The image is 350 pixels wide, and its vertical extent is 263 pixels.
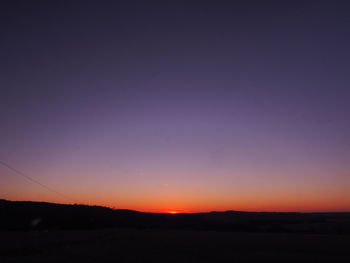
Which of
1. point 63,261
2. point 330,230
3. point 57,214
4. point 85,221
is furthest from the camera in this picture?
point 57,214

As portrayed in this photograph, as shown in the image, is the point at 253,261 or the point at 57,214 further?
the point at 57,214

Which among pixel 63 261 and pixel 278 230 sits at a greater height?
pixel 278 230

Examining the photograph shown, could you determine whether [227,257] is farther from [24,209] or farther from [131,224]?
[24,209]

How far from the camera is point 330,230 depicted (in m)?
58.5

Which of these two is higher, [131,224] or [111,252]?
[131,224]

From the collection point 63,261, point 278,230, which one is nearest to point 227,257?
point 63,261

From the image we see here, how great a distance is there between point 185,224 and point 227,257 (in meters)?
56.8

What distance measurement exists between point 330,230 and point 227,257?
4274cm

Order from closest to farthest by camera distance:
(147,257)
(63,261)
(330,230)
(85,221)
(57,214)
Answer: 1. (63,261)
2. (147,257)
3. (330,230)
4. (85,221)
5. (57,214)

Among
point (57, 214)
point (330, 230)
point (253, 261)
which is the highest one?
point (57, 214)

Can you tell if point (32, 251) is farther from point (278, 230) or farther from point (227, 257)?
point (278, 230)

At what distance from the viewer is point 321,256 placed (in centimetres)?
2547

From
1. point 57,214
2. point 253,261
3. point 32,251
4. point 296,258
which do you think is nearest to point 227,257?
point 253,261

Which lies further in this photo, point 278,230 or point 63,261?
point 278,230
